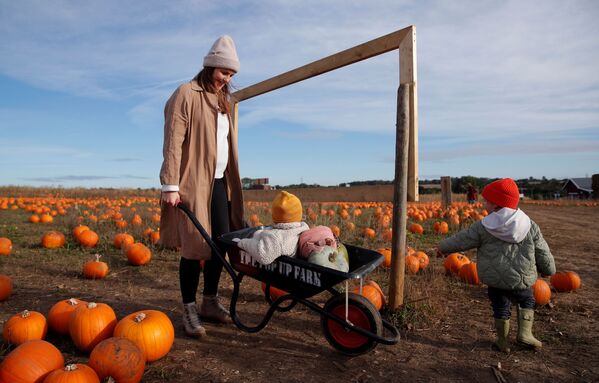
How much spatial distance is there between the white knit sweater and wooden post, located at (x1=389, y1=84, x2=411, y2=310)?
1040 millimetres

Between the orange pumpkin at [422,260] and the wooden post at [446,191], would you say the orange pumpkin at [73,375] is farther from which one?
the wooden post at [446,191]

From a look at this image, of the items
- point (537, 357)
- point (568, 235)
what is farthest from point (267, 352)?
point (568, 235)

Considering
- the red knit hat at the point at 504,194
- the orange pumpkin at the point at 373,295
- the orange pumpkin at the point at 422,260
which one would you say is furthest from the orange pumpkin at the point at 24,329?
the orange pumpkin at the point at 422,260

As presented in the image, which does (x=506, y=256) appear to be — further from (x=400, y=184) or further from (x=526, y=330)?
(x=400, y=184)

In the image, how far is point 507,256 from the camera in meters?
2.77

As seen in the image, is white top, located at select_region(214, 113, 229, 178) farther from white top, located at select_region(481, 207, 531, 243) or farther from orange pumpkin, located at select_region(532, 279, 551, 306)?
orange pumpkin, located at select_region(532, 279, 551, 306)

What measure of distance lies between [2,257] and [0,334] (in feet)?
11.0

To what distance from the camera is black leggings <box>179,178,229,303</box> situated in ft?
9.84

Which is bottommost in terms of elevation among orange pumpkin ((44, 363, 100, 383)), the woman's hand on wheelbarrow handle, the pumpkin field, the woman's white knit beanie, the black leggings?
the pumpkin field

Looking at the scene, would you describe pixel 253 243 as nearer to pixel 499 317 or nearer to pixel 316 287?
pixel 316 287

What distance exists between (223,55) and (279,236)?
1356 mm

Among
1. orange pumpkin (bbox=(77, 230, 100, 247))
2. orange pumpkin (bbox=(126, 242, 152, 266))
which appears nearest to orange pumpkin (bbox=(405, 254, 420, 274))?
orange pumpkin (bbox=(126, 242, 152, 266))

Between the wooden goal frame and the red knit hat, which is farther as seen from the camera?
the wooden goal frame

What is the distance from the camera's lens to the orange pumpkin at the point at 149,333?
2.52 meters
